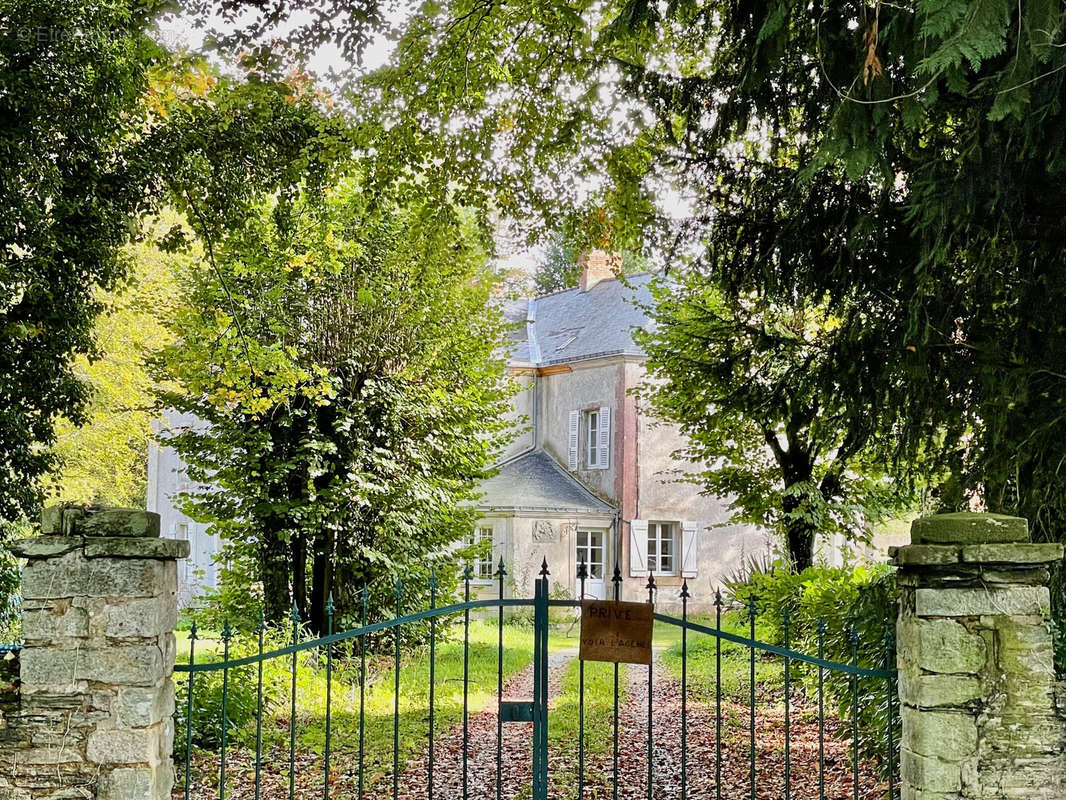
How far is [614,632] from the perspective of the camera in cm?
460

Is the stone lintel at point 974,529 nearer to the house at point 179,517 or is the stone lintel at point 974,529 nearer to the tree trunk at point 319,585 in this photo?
the tree trunk at point 319,585

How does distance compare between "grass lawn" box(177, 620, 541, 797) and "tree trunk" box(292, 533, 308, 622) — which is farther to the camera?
"tree trunk" box(292, 533, 308, 622)

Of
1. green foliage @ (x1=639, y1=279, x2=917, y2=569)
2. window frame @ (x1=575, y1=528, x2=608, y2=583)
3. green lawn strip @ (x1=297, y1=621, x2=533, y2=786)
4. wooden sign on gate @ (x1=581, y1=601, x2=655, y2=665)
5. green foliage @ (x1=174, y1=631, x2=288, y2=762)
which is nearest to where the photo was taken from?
wooden sign on gate @ (x1=581, y1=601, x2=655, y2=665)

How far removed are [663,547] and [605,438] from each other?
2427 millimetres

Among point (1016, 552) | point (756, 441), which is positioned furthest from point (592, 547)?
point (1016, 552)

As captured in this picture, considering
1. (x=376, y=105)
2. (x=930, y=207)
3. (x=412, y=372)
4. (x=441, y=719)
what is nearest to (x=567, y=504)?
(x=412, y=372)

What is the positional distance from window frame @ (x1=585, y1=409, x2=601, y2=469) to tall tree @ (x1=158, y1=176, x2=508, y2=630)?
8.37 metres

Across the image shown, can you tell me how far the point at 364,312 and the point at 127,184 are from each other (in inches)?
134

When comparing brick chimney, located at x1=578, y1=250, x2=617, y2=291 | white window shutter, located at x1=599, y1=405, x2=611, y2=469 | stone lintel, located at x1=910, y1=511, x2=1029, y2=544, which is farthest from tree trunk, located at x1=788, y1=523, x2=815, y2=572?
brick chimney, located at x1=578, y1=250, x2=617, y2=291

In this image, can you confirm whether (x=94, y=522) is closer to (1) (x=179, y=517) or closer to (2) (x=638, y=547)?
(2) (x=638, y=547)

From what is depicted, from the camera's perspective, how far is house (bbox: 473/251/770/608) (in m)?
18.6

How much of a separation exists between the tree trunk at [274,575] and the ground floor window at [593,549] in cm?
903

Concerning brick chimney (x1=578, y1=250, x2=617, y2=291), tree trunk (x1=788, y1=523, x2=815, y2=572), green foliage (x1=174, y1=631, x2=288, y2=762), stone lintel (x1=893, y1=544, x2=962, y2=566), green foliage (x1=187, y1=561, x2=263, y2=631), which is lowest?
green foliage (x1=174, y1=631, x2=288, y2=762)

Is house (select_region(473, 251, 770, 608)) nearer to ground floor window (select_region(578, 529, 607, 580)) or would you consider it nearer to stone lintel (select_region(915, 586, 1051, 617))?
ground floor window (select_region(578, 529, 607, 580))
